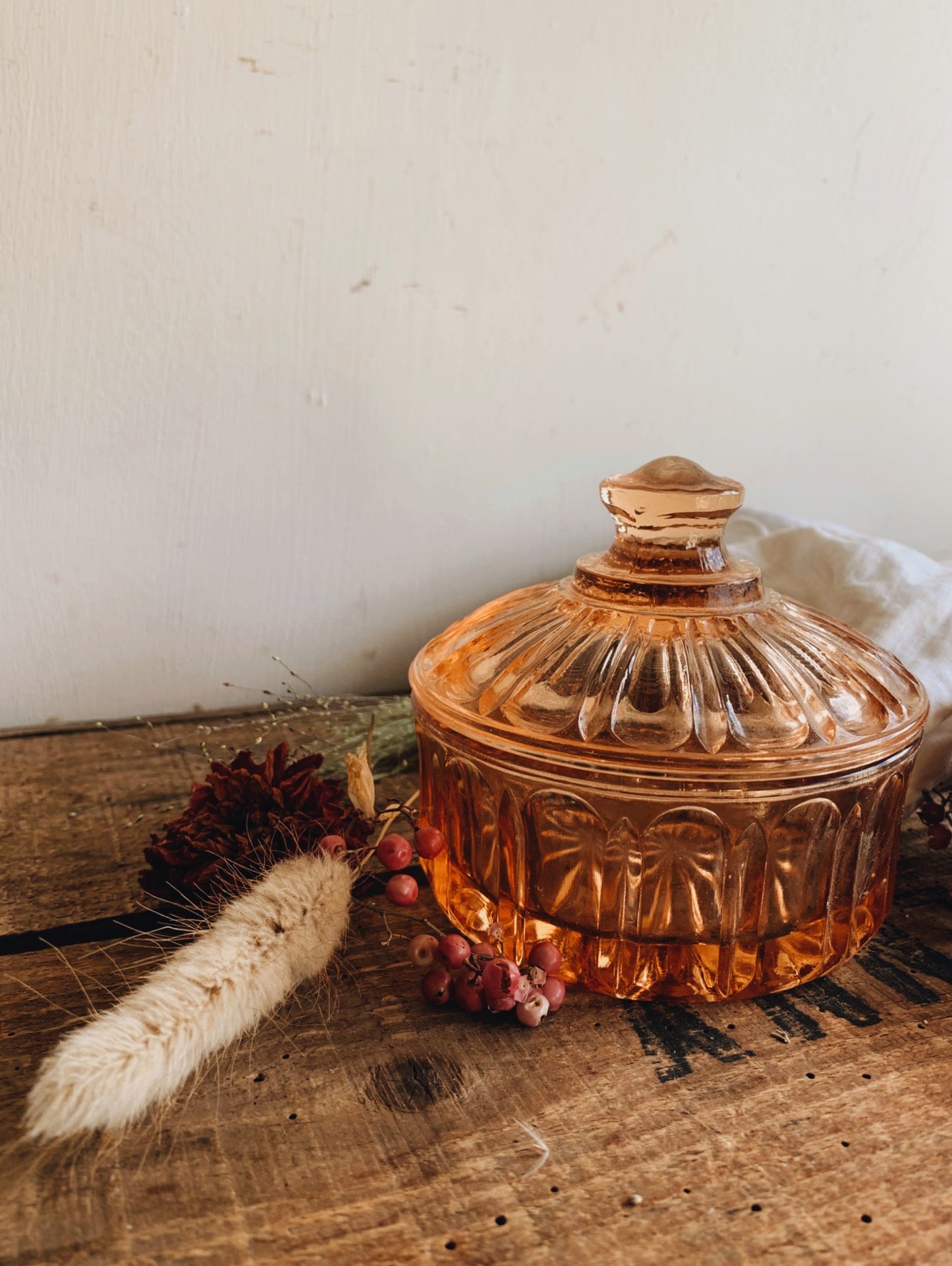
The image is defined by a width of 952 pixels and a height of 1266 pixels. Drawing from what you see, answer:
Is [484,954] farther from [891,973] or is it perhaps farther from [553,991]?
[891,973]

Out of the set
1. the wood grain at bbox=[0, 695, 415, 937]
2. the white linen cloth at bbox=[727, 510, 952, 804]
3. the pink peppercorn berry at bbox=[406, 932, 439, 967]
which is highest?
the white linen cloth at bbox=[727, 510, 952, 804]

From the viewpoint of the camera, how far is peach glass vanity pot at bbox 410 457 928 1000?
0.42m

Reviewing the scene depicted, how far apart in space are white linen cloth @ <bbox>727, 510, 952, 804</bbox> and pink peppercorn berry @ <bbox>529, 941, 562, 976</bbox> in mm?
268

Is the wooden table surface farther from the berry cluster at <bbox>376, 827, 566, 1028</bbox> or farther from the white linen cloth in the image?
the white linen cloth

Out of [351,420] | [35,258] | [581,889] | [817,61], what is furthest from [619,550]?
[817,61]

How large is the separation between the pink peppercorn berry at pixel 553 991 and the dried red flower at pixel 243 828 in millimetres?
119

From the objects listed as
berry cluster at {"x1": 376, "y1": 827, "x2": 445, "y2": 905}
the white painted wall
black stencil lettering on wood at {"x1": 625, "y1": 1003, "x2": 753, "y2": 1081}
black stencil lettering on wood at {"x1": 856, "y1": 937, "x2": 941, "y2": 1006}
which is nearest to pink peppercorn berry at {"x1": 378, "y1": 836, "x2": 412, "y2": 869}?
berry cluster at {"x1": 376, "y1": 827, "x2": 445, "y2": 905}

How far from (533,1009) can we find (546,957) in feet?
0.07

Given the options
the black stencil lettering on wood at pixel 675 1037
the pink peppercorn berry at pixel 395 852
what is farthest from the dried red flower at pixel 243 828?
the black stencil lettering on wood at pixel 675 1037

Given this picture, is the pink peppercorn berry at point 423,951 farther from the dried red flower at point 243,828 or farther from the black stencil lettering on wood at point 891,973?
the black stencil lettering on wood at point 891,973

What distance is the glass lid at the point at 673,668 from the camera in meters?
0.42

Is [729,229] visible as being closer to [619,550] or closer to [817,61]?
[817,61]

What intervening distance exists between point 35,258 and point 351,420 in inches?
9.6

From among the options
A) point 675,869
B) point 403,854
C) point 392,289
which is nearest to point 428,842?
point 403,854
